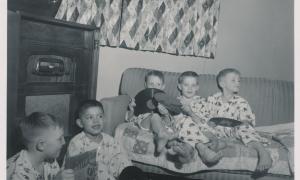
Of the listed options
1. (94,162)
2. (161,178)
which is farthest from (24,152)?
(161,178)

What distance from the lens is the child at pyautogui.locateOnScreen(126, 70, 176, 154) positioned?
1647 mm

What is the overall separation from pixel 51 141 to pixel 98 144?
294 mm

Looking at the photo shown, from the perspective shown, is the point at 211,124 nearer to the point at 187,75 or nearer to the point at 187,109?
the point at 187,109

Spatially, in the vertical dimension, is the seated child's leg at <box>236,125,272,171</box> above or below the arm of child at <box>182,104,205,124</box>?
below

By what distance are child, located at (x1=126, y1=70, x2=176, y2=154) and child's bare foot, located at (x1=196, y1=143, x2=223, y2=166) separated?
0.61 ft

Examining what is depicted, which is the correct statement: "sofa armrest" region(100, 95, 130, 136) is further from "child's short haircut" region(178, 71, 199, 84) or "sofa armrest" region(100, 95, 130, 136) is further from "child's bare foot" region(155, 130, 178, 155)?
"child's short haircut" region(178, 71, 199, 84)

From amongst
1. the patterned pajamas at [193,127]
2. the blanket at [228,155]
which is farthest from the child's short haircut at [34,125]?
the patterned pajamas at [193,127]

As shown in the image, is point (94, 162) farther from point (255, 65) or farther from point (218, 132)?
point (255, 65)

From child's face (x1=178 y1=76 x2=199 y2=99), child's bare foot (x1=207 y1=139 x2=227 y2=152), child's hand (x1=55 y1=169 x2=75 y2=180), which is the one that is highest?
child's face (x1=178 y1=76 x2=199 y2=99)

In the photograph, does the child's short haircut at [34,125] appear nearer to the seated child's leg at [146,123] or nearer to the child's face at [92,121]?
the child's face at [92,121]

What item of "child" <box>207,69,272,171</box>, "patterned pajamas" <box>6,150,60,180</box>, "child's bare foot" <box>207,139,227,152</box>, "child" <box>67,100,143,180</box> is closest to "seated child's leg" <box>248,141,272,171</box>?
"child" <box>207,69,272,171</box>

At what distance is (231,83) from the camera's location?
6.62 ft

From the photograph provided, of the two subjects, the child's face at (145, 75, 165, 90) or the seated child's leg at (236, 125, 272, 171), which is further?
the child's face at (145, 75, 165, 90)

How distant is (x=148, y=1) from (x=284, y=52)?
4.03 feet
